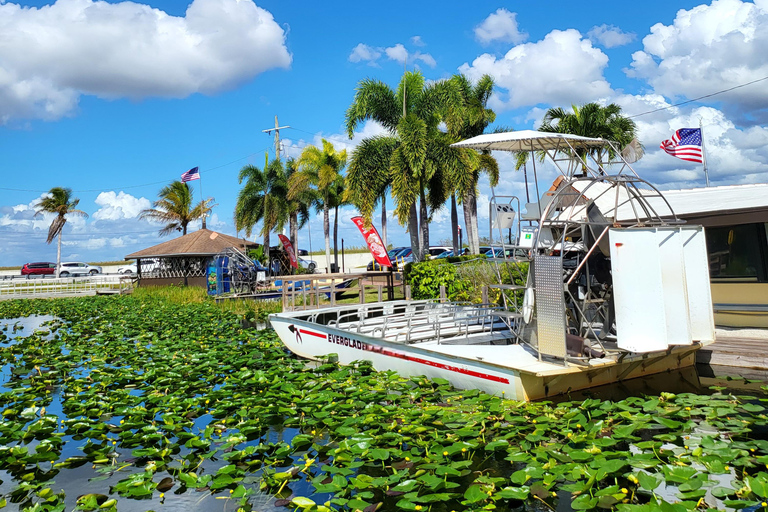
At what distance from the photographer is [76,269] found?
56.9 meters

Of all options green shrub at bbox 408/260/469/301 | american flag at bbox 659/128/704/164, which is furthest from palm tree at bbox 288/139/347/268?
american flag at bbox 659/128/704/164

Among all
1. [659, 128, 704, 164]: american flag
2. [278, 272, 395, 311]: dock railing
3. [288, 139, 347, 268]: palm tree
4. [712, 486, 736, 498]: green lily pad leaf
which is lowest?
[712, 486, 736, 498]: green lily pad leaf

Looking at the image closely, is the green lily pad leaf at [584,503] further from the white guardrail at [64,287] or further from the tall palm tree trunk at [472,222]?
the white guardrail at [64,287]

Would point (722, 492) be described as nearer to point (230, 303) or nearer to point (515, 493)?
point (515, 493)

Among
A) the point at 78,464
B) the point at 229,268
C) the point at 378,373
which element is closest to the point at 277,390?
the point at 378,373

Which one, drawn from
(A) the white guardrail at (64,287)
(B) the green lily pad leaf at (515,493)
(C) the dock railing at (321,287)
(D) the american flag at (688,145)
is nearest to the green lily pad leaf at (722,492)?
(B) the green lily pad leaf at (515,493)

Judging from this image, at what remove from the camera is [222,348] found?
11.8m

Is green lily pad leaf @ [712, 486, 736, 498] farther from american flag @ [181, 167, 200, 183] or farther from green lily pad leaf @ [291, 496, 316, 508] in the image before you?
american flag @ [181, 167, 200, 183]

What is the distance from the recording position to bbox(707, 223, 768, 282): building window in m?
10.7

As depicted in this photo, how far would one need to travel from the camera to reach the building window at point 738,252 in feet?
35.0

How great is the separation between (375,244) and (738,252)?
30.1 feet

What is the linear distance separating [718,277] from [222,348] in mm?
10899

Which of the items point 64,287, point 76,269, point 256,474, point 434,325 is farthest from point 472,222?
point 76,269

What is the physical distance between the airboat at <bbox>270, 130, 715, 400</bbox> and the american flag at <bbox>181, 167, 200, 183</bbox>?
3226cm
